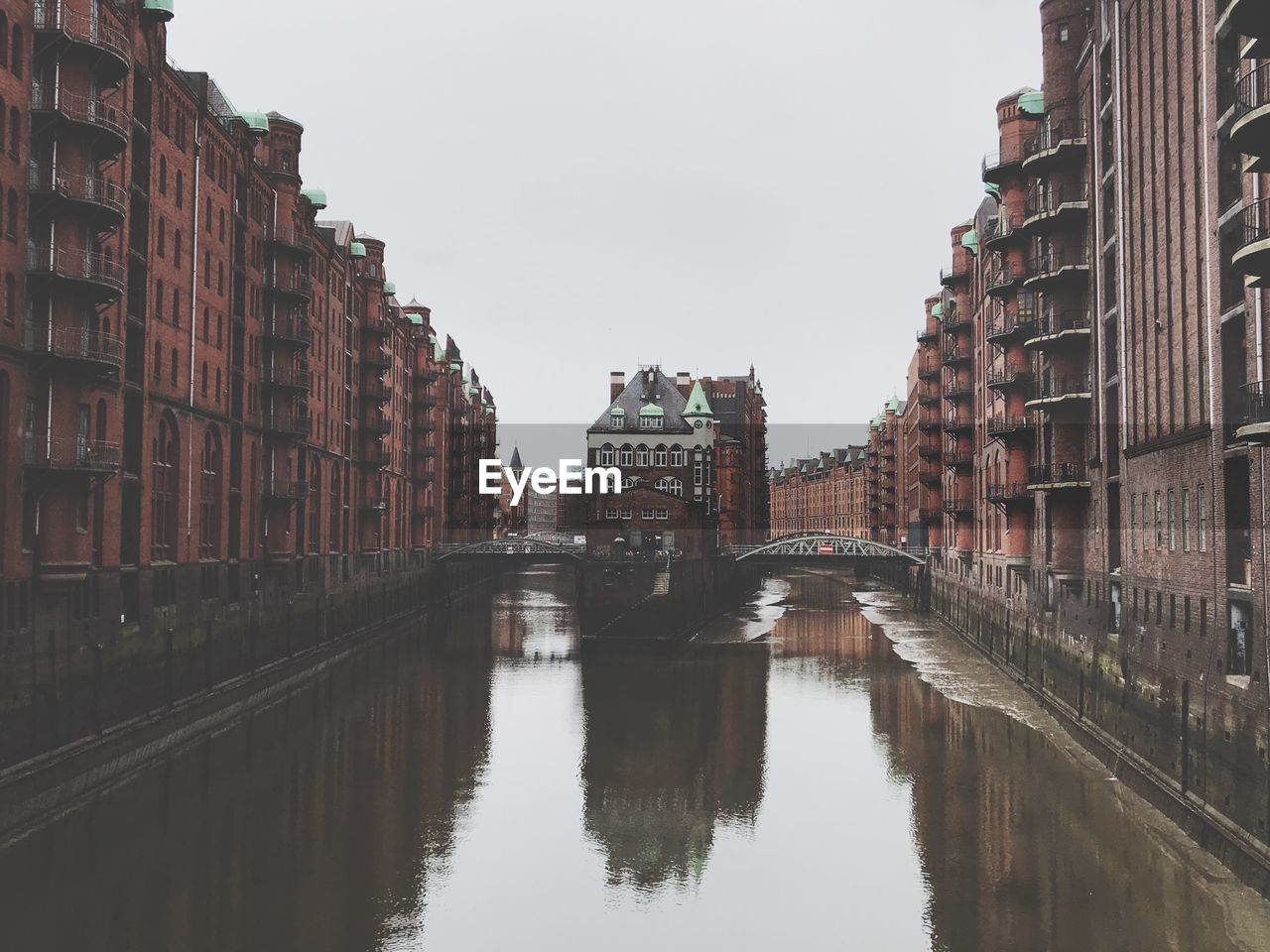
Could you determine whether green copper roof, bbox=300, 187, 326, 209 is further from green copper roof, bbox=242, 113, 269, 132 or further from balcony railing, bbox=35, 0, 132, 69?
balcony railing, bbox=35, 0, 132, 69

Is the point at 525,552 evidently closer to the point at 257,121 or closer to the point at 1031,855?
the point at 257,121

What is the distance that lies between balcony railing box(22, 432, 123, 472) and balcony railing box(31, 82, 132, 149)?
812 cm

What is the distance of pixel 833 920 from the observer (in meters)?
20.8

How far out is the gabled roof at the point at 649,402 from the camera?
85.5m

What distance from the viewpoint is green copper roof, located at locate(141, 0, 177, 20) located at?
116ft

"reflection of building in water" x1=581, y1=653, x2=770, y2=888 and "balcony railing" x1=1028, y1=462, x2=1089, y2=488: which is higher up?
"balcony railing" x1=1028, y1=462, x2=1089, y2=488

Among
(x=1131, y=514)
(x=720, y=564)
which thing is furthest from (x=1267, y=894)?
(x=720, y=564)

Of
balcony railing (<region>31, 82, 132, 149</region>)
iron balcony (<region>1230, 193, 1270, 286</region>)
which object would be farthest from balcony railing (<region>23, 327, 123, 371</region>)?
iron balcony (<region>1230, 193, 1270, 286</region>)

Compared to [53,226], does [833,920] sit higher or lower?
lower

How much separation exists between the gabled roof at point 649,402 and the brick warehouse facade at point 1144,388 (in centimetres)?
3614

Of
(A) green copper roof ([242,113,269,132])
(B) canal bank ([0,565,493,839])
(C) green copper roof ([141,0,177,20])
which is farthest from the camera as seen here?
(A) green copper roof ([242,113,269,132])

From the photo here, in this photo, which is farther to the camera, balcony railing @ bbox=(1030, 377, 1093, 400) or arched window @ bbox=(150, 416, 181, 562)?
balcony railing @ bbox=(1030, 377, 1093, 400)

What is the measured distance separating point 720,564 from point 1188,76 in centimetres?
5860

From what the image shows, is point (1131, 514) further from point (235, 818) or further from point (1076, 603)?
point (235, 818)
